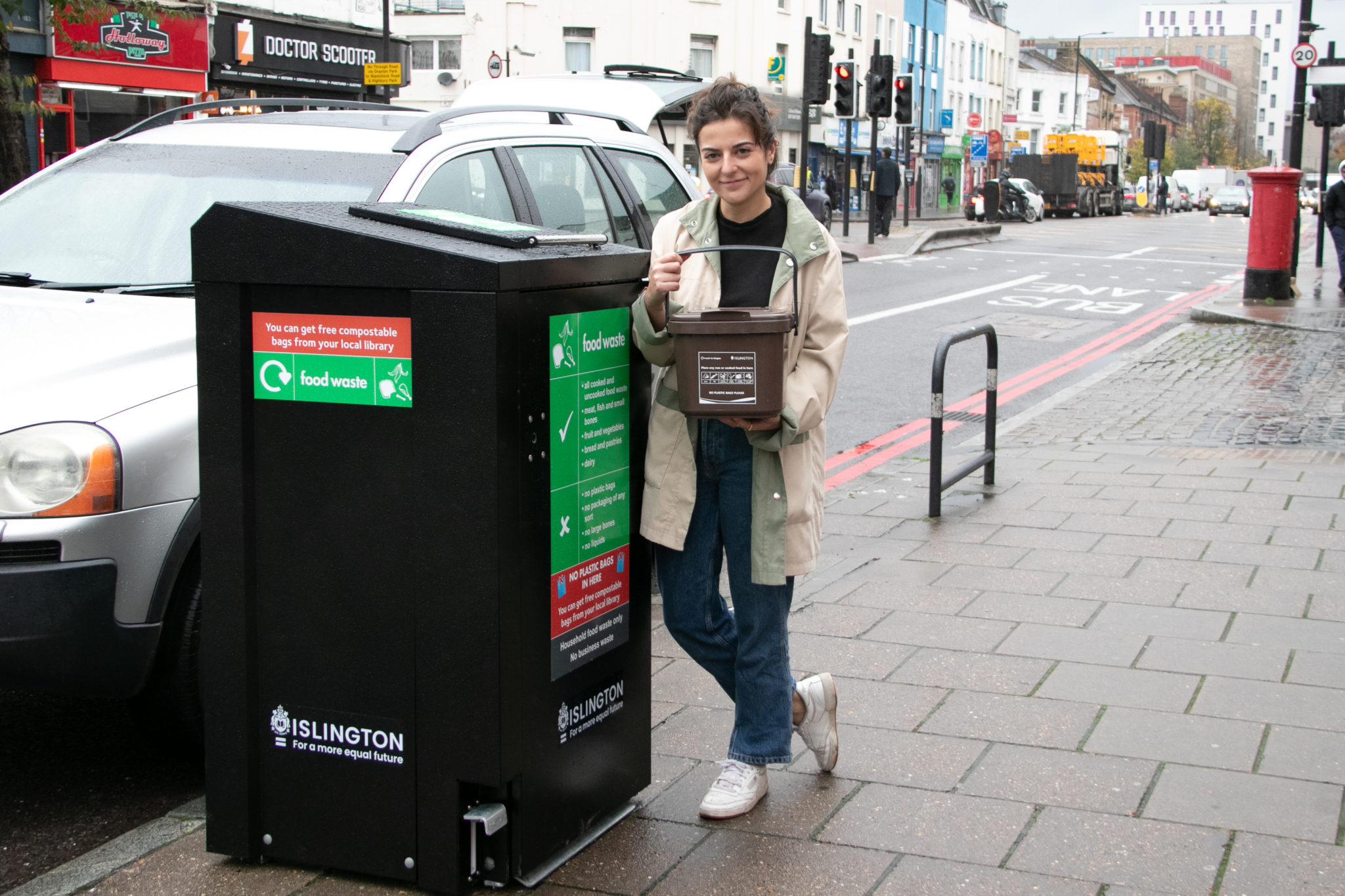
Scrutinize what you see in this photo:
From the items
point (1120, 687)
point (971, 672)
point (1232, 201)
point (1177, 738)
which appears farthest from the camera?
point (1232, 201)

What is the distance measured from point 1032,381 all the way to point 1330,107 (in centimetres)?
1312

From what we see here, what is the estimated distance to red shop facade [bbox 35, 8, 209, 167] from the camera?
2059 cm

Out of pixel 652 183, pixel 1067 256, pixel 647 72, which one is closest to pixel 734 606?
pixel 652 183

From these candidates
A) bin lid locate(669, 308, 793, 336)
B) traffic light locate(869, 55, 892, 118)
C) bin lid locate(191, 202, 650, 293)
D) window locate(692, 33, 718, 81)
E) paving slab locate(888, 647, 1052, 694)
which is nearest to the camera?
bin lid locate(191, 202, 650, 293)

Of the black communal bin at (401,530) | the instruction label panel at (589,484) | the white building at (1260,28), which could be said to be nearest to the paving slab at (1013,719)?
the instruction label panel at (589,484)

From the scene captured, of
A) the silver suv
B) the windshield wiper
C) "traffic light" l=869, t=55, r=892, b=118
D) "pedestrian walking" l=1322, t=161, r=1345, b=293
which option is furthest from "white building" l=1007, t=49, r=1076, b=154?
the windshield wiper

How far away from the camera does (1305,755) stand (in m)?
3.82

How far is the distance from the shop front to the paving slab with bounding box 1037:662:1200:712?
23.7 m

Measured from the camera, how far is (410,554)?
2918mm

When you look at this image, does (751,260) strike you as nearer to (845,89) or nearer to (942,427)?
(942,427)

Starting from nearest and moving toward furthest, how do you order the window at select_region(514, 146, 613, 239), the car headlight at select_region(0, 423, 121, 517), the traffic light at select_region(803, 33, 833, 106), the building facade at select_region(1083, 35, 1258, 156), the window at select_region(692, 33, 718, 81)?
the car headlight at select_region(0, 423, 121, 517) → the window at select_region(514, 146, 613, 239) → the traffic light at select_region(803, 33, 833, 106) → the window at select_region(692, 33, 718, 81) → the building facade at select_region(1083, 35, 1258, 156)

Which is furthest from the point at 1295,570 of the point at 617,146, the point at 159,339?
the point at 159,339

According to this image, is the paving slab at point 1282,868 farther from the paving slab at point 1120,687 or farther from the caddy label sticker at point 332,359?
the caddy label sticker at point 332,359

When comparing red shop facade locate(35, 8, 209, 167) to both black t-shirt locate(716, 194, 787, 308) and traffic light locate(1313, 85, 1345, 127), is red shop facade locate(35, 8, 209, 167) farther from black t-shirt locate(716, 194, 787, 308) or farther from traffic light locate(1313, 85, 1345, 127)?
black t-shirt locate(716, 194, 787, 308)
